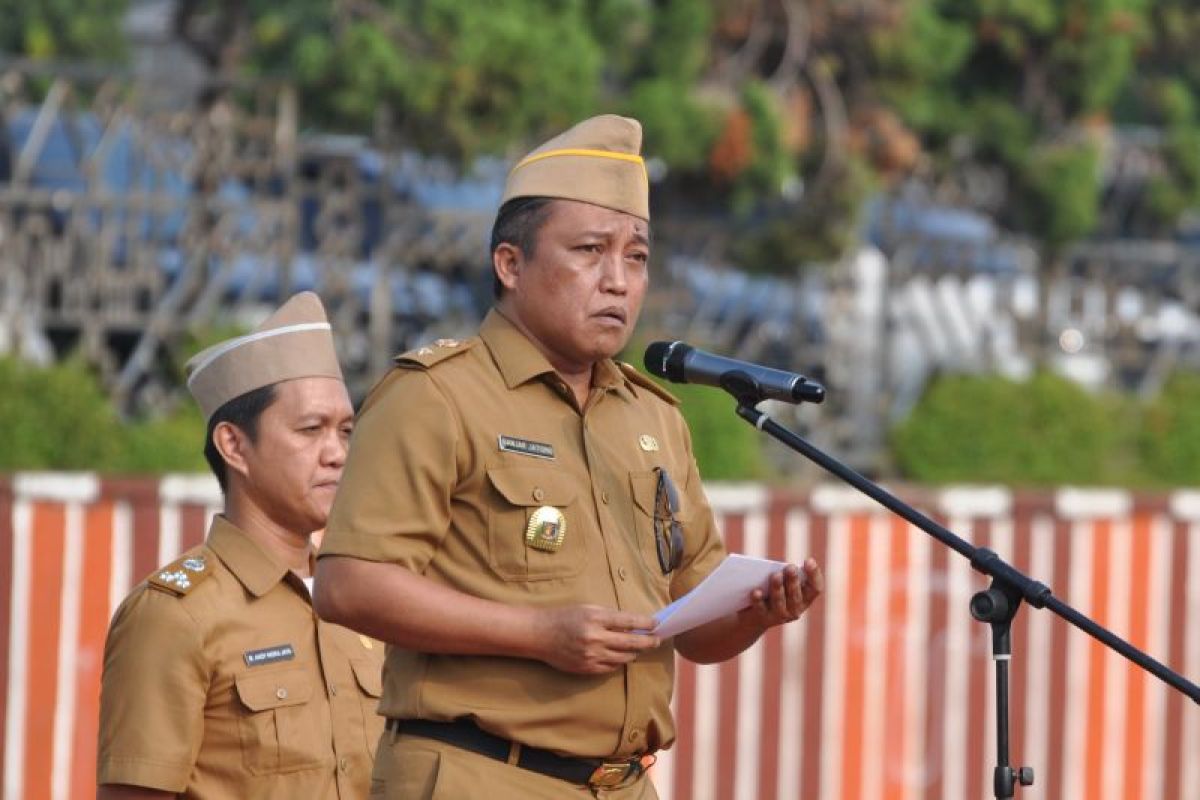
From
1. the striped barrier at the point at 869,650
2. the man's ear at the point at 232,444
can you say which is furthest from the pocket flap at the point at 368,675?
the striped barrier at the point at 869,650

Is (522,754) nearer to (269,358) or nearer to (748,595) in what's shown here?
(748,595)

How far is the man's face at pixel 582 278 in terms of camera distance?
3412 mm

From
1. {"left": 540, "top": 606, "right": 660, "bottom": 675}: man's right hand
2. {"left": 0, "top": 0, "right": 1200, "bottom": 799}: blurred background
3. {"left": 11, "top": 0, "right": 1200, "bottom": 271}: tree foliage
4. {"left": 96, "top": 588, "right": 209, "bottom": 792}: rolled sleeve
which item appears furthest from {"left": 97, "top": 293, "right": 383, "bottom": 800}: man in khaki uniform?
{"left": 11, "top": 0, "right": 1200, "bottom": 271}: tree foliage

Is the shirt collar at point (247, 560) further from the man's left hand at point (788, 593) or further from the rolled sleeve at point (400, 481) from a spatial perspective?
the man's left hand at point (788, 593)

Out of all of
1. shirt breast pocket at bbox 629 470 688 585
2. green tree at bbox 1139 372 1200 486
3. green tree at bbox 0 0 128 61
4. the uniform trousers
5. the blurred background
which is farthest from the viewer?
green tree at bbox 0 0 128 61

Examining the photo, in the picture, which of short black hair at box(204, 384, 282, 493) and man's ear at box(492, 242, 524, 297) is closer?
man's ear at box(492, 242, 524, 297)

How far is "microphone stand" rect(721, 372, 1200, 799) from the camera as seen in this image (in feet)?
11.2

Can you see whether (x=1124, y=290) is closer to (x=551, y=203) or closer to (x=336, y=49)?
(x=336, y=49)

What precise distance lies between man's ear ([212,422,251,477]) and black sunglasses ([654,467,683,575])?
0.90m

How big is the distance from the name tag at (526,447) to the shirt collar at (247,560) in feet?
2.57

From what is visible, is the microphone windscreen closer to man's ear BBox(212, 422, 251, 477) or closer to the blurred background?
man's ear BBox(212, 422, 251, 477)

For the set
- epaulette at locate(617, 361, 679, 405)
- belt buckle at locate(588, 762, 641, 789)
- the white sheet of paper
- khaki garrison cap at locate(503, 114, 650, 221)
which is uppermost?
khaki garrison cap at locate(503, 114, 650, 221)

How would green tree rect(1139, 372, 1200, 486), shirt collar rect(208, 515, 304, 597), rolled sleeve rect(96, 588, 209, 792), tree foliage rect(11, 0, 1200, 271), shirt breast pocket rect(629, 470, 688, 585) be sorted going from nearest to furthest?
shirt breast pocket rect(629, 470, 688, 585) → rolled sleeve rect(96, 588, 209, 792) → shirt collar rect(208, 515, 304, 597) → tree foliage rect(11, 0, 1200, 271) → green tree rect(1139, 372, 1200, 486)

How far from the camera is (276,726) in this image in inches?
151
